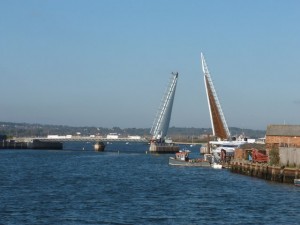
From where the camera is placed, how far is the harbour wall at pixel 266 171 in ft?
212

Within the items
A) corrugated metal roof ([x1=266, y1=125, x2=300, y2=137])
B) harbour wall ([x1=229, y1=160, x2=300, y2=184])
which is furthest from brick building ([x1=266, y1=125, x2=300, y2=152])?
harbour wall ([x1=229, y1=160, x2=300, y2=184])

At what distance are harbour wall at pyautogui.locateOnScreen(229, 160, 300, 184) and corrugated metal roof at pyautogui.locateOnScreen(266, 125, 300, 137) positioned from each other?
7.69 m

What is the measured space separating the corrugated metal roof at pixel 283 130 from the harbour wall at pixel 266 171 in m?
7.69

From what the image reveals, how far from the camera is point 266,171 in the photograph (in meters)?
71.4

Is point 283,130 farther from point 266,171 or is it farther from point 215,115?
point 215,115

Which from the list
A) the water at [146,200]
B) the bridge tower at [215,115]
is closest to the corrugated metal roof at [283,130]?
the water at [146,200]

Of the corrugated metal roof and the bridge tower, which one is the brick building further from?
the bridge tower

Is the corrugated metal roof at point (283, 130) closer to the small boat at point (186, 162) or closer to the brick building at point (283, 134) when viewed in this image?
the brick building at point (283, 134)

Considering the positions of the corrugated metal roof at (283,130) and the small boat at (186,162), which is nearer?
the corrugated metal roof at (283,130)

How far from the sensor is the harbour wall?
64.5 metres

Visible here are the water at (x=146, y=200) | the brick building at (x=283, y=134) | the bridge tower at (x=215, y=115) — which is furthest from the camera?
Result: the bridge tower at (x=215, y=115)

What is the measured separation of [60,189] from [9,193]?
469 cm

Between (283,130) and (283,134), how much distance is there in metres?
0.62

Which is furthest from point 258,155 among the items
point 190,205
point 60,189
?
point 190,205
